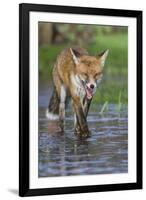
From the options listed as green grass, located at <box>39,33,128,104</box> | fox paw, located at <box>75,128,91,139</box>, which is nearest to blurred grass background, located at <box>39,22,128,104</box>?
green grass, located at <box>39,33,128,104</box>

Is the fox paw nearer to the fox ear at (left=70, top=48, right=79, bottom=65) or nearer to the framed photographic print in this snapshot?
the framed photographic print

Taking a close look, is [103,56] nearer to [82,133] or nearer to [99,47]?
[99,47]

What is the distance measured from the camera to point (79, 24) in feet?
9.89

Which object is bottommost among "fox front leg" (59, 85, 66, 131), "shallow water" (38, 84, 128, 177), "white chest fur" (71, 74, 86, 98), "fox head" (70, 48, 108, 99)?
"shallow water" (38, 84, 128, 177)

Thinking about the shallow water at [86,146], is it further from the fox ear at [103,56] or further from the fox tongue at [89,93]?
the fox ear at [103,56]

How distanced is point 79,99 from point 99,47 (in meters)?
0.24

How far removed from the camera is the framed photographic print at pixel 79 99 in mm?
2902

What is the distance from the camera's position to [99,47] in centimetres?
307

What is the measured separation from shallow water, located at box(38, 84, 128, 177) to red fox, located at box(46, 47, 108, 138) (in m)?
0.03

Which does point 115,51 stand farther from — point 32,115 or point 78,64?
point 32,115

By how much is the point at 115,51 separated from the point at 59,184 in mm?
630

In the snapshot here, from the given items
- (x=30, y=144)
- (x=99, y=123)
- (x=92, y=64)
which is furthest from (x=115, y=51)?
(x=30, y=144)

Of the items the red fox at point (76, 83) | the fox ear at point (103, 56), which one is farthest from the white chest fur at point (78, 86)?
the fox ear at point (103, 56)

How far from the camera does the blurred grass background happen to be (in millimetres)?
2943
